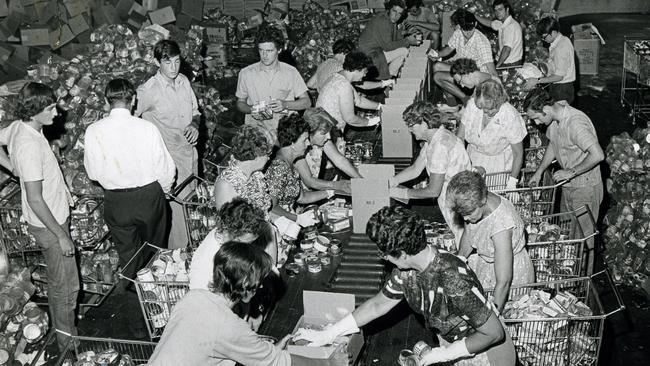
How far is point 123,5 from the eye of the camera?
13477mm

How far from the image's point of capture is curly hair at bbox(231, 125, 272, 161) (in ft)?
16.9

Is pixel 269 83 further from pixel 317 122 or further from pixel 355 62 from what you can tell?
pixel 317 122

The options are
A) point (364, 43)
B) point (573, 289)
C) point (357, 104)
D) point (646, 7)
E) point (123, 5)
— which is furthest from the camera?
point (646, 7)

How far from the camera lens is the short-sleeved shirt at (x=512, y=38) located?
9741 mm

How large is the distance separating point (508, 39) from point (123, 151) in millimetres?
6040

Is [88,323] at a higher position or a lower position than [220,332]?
lower

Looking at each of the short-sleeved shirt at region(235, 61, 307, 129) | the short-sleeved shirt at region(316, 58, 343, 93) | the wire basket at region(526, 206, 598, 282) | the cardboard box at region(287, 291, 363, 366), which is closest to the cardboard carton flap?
the cardboard box at region(287, 291, 363, 366)

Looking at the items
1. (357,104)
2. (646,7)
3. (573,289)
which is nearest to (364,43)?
(357,104)

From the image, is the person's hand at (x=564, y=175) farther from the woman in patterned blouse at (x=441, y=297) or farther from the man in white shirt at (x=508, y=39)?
the man in white shirt at (x=508, y=39)

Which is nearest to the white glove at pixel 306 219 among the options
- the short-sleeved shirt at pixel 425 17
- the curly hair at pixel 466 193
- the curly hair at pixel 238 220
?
the curly hair at pixel 238 220

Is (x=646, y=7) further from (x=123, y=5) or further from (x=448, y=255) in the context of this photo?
(x=448, y=255)

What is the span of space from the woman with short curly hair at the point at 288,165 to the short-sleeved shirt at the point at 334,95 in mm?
1145

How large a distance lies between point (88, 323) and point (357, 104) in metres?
3.52

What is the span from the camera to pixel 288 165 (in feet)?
18.9
